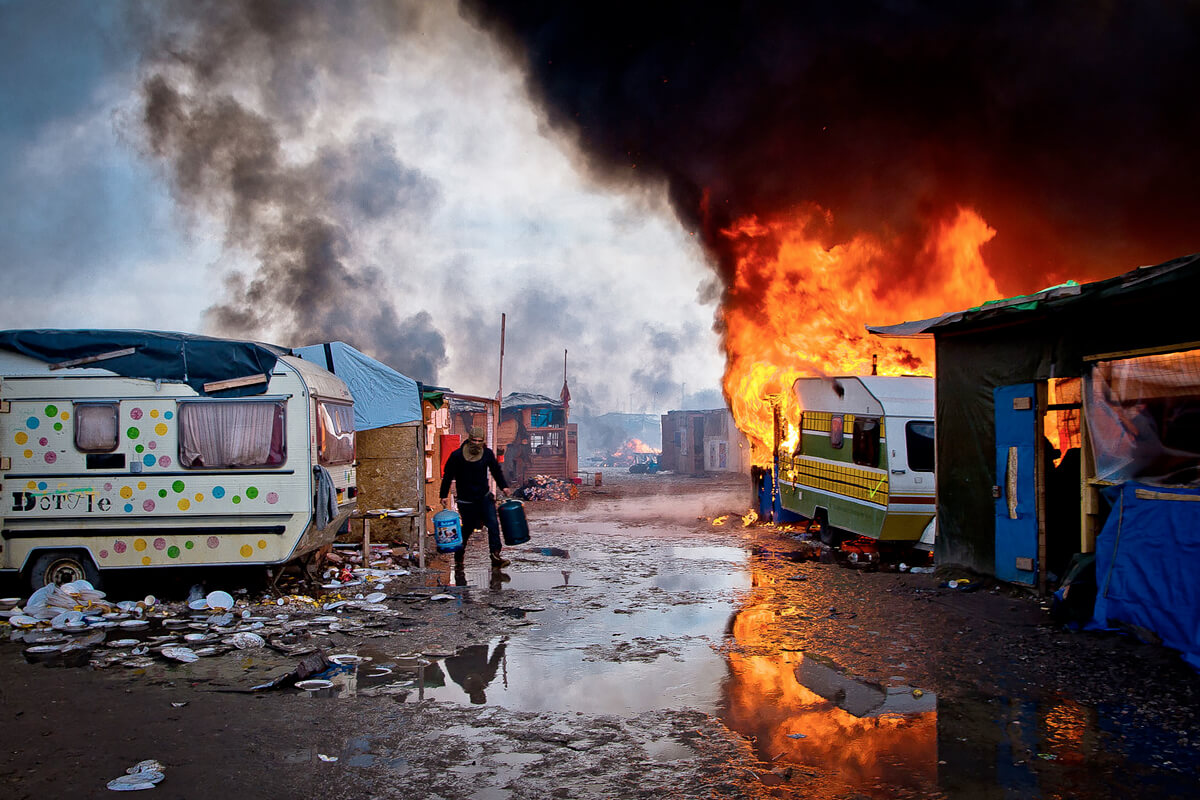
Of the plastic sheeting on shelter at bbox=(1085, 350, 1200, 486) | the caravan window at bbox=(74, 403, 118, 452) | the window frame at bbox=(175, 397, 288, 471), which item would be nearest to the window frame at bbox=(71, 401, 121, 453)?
the caravan window at bbox=(74, 403, 118, 452)

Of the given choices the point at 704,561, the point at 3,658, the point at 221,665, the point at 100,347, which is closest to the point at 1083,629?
the point at 704,561

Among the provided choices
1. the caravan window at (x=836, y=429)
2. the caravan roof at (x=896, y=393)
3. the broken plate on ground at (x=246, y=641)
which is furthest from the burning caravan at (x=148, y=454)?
→ the caravan window at (x=836, y=429)

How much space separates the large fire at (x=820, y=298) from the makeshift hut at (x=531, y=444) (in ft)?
43.9

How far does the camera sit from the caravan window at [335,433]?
9477 mm

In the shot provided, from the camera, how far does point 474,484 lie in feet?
37.0

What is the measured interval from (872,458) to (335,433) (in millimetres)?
7603

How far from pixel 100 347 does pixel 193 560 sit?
266 cm

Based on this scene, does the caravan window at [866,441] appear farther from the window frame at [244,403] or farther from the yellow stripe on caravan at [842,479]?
the window frame at [244,403]

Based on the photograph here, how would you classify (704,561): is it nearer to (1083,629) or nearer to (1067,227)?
(1083,629)

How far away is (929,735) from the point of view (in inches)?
191

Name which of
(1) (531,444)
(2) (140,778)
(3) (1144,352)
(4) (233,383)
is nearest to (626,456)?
(1) (531,444)

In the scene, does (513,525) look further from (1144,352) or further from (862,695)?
(1144,352)

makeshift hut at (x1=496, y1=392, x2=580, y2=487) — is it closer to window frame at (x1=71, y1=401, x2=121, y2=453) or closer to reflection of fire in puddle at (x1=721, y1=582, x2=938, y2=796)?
window frame at (x1=71, y1=401, x2=121, y2=453)

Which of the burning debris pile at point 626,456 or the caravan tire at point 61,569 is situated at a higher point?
the caravan tire at point 61,569
